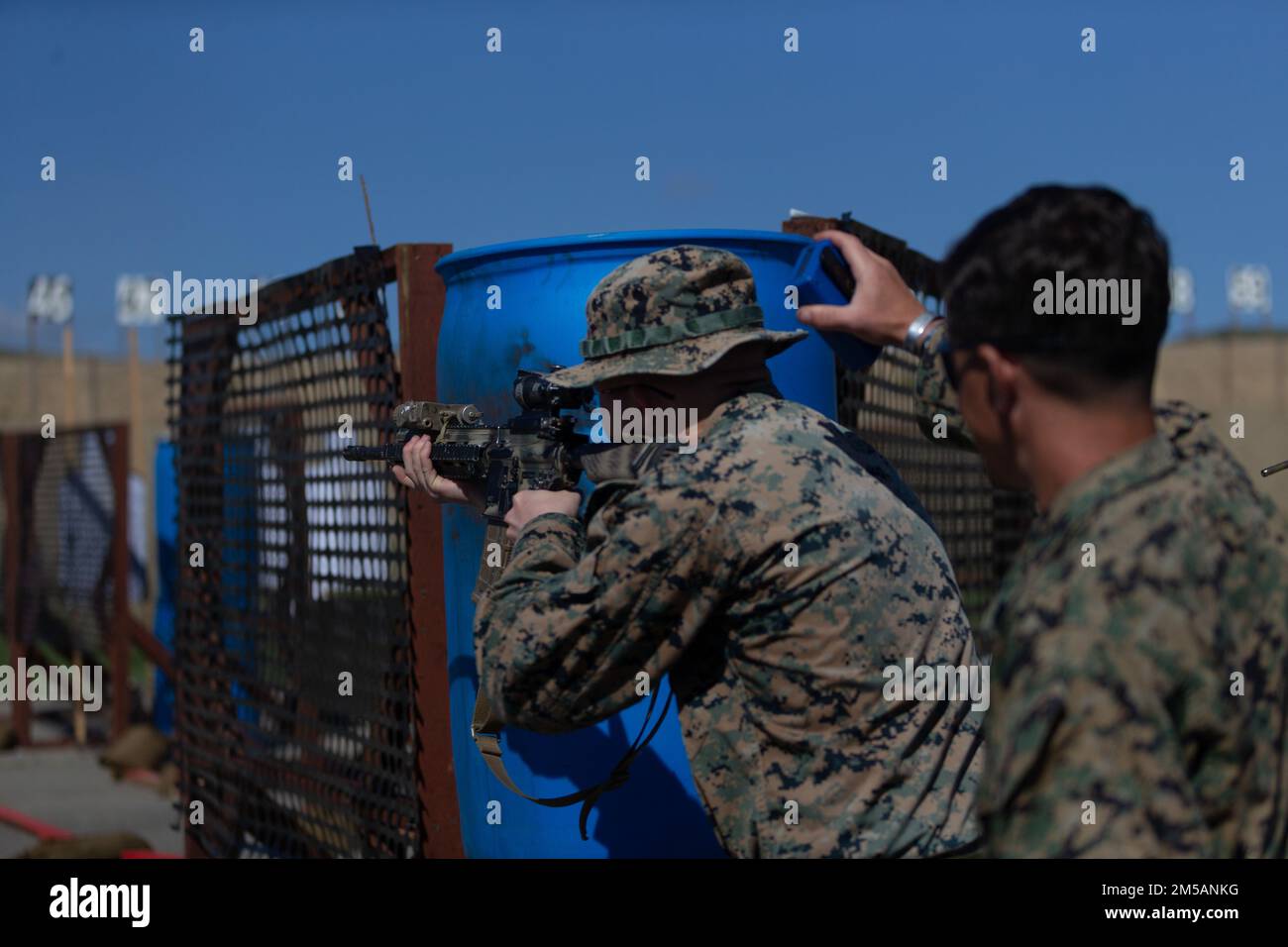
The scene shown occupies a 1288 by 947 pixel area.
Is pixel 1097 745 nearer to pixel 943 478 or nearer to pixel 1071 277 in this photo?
pixel 1071 277

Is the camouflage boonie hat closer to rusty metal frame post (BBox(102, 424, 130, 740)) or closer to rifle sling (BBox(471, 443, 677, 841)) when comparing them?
rifle sling (BBox(471, 443, 677, 841))

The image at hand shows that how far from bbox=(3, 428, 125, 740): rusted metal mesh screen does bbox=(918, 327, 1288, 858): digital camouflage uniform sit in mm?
9574

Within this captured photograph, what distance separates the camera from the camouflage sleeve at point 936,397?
8.57ft

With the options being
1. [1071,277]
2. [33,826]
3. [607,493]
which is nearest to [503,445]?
[607,493]

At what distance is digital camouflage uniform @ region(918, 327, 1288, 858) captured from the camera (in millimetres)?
1360

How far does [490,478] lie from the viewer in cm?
309

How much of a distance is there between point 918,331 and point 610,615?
3.07 feet

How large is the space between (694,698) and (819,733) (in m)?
0.24

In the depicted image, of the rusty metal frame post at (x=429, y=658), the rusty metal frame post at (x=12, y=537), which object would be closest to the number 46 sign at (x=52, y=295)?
the rusty metal frame post at (x=12, y=537)

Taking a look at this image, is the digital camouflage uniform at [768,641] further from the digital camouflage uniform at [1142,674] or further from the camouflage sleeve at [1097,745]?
the camouflage sleeve at [1097,745]

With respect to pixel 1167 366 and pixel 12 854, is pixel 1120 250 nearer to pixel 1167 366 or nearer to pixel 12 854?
pixel 12 854

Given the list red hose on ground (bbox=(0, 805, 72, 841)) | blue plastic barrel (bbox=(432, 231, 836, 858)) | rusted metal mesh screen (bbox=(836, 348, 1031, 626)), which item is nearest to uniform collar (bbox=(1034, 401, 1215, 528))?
blue plastic barrel (bbox=(432, 231, 836, 858))

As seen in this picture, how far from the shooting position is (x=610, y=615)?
89.5 inches

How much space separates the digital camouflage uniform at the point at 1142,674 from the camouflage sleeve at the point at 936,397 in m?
1.08
